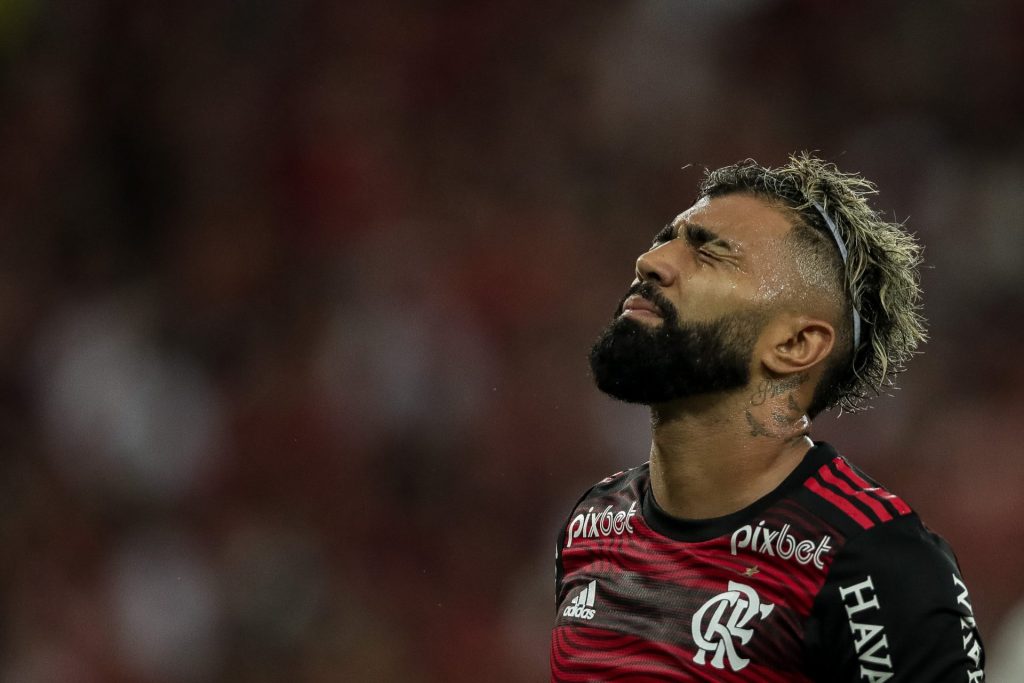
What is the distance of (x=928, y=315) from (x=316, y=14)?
4.38 metres

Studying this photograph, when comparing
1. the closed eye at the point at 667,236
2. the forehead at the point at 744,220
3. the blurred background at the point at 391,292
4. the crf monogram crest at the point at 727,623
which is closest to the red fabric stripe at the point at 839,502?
the crf monogram crest at the point at 727,623

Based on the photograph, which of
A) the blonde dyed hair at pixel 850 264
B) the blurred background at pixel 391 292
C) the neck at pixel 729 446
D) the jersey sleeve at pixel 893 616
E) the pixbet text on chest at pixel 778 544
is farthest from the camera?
the blurred background at pixel 391 292

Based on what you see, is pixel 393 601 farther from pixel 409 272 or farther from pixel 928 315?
pixel 928 315

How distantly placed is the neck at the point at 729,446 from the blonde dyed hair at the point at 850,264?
0.39 feet

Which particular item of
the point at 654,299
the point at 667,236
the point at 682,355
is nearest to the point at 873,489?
the point at 682,355

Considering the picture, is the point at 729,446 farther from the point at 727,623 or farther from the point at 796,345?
the point at 727,623

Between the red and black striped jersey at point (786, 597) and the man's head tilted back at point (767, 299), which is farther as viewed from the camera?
the man's head tilted back at point (767, 299)

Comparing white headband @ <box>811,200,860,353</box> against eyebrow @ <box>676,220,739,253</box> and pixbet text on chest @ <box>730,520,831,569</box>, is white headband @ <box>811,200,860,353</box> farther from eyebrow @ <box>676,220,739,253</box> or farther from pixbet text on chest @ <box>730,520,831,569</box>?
pixbet text on chest @ <box>730,520,831,569</box>

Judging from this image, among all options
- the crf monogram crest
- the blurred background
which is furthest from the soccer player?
the blurred background

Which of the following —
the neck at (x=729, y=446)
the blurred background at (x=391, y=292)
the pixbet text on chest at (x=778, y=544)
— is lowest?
the pixbet text on chest at (x=778, y=544)

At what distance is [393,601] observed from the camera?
22.1 feet

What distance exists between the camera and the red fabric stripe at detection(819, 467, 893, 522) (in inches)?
100.0

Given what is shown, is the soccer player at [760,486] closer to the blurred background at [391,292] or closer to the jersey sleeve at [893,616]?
the jersey sleeve at [893,616]

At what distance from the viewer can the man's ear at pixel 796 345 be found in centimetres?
279
